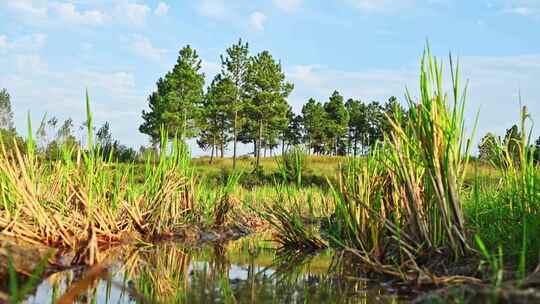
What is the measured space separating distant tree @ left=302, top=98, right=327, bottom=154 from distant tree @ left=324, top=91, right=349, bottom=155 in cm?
68

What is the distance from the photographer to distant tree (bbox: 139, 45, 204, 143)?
3700 cm

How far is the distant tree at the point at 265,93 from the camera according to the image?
1578 inches

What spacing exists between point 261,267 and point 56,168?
Answer: 2.24m

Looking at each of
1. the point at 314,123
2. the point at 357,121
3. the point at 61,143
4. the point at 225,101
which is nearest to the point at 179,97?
the point at 225,101

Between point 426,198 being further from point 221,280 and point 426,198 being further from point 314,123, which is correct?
point 314,123

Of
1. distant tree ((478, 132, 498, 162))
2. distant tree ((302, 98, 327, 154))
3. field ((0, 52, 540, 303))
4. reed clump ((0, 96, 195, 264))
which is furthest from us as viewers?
distant tree ((302, 98, 327, 154))

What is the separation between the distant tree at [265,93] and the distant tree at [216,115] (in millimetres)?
1788

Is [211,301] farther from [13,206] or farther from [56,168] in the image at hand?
[56,168]

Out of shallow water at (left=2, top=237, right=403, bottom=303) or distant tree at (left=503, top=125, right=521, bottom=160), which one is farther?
distant tree at (left=503, top=125, right=521, bottom=160)

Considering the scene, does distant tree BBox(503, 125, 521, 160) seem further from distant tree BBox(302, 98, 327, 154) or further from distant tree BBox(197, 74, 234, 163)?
distant tree BBox(302, 98, 327, 154)

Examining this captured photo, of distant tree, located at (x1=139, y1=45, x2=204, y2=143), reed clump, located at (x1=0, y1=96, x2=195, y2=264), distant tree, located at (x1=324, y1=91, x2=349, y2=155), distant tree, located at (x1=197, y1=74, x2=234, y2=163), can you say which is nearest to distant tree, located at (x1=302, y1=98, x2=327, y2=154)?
distant tree, located at (x1=324, y1=91, x2=349, y2=155)

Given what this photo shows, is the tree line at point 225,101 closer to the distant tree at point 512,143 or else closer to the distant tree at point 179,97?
the distant tree at point 179,97

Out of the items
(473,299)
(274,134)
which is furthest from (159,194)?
(274,134)

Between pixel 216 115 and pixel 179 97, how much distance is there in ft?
24.6
